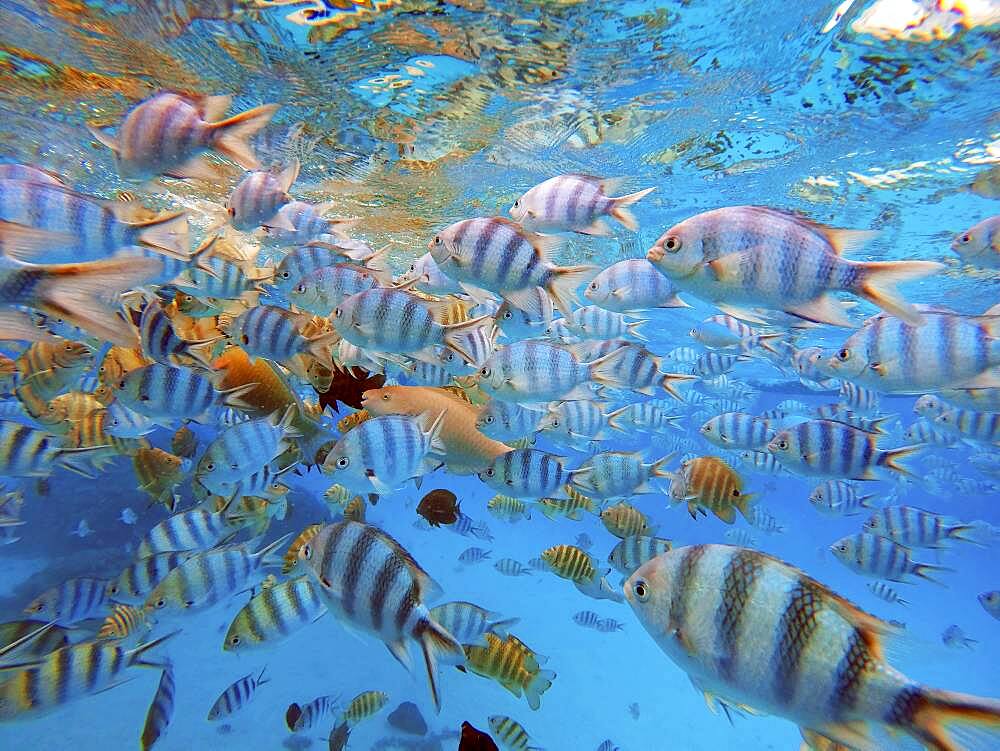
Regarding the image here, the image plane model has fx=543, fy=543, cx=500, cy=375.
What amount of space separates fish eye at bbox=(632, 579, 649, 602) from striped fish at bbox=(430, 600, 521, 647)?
3132 mm

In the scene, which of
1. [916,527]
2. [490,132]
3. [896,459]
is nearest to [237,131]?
[896,459]

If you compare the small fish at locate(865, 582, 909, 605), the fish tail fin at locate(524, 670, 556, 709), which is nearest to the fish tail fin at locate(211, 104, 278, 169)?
the fish tail fin at locate(524, 670, 556, 709)

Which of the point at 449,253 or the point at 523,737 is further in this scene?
the point at 523,737

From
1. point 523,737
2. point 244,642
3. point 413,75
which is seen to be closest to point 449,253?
point 244,642

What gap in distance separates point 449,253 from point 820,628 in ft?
9.30

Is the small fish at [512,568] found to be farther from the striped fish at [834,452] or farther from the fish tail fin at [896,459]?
the fish tail fin at [896,459]

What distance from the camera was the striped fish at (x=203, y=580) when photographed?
4.50 metres

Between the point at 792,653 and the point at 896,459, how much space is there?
3864 millimetres

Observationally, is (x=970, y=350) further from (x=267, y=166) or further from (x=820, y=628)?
(x=267, y=166)

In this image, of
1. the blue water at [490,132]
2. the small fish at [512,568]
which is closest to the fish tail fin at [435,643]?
the blue water at [490,132]

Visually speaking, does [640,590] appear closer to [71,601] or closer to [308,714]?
[308,714]

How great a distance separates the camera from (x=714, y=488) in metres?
5.22

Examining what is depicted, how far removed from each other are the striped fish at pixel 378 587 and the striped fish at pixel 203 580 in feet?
6.89

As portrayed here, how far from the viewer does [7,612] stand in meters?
11.6
